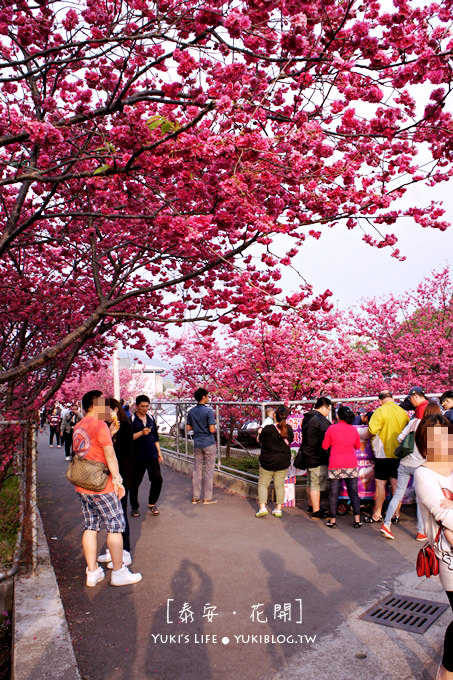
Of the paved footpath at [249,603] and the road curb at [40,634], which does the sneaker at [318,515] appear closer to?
the paved footpath at [249,603]

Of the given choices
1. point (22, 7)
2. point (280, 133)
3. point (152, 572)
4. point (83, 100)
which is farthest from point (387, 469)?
point (22, 7)

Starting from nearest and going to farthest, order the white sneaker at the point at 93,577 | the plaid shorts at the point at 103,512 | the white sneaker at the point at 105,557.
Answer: the plaid shorts at the point at 103,512 < the white sneaker at the point at 93,577 < the white sneaker at the point at 105,557

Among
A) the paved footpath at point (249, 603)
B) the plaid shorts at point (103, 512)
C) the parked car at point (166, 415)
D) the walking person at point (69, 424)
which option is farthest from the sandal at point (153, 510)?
the walking person at point (69, 424)

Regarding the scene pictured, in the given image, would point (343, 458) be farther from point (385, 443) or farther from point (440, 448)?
point (440, 448)

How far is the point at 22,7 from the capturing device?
447 centimetres

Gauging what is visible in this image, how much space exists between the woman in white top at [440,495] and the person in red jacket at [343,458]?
14.2 ft

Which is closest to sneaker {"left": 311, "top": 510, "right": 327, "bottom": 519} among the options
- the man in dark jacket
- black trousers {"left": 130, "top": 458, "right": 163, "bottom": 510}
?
the man in dark jacket

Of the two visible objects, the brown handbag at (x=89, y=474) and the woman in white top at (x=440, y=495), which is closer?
the woman in white top at (x=440, y=495)

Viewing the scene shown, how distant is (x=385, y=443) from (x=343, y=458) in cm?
64

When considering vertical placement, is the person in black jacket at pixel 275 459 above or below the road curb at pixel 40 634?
above

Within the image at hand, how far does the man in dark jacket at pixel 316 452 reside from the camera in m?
7.96

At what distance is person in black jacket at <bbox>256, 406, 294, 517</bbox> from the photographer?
792 cm

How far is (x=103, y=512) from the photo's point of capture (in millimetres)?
5195

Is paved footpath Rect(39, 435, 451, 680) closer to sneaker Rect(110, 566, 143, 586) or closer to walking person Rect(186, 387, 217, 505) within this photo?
sneaker Rect(110, 566, 143, 586)
